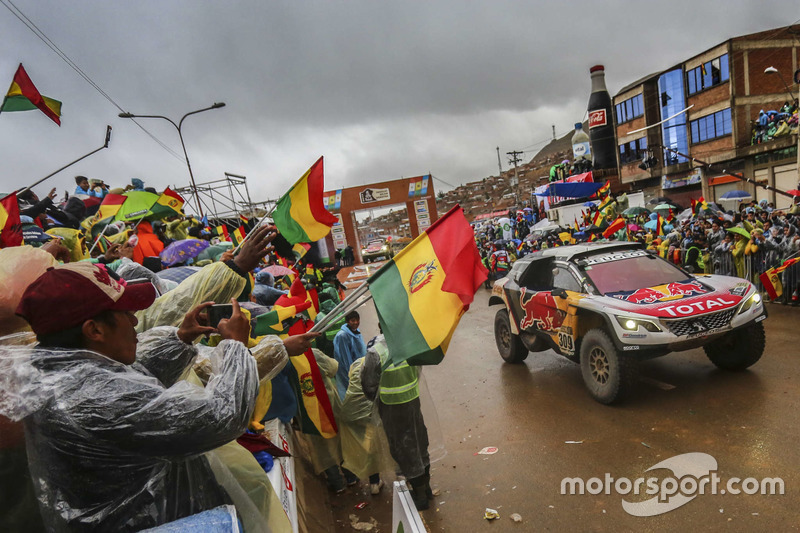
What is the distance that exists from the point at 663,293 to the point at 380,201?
31.5 metres

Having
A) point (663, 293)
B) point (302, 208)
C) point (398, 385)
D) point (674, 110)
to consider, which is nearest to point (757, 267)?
point (663, 293)

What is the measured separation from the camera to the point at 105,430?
1291mm

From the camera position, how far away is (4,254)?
2100 mm

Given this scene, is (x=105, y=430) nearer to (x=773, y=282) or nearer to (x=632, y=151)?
(x=773, y=282)

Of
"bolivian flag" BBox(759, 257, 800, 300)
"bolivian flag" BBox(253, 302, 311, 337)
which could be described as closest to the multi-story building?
"bolivian flag" BBox(759, 257, 800, 300)

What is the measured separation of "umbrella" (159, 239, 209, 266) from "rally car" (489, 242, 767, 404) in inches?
200

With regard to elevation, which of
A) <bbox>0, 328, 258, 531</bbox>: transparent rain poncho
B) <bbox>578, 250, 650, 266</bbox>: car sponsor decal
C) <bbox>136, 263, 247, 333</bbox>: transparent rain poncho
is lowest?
<bbox>578, 250, 650, 266</bbox>: car sponsor decal

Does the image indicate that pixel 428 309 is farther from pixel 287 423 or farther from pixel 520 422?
pixel 520 422

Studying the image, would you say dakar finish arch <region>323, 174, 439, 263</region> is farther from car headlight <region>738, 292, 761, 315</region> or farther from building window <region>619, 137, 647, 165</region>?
car headlight <region>738, 292, 761, 315</region>

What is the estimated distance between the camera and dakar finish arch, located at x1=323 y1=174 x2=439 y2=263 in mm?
35438

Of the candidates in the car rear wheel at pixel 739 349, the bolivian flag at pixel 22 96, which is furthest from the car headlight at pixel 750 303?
the bolivian flag at pixel 22 96

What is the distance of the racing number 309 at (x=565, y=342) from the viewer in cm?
579

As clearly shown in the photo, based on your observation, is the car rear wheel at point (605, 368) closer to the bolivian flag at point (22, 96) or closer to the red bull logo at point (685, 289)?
the red bull logo at point (685, 289)

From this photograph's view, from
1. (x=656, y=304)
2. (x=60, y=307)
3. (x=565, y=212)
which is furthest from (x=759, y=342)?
(x=565, y=212)
